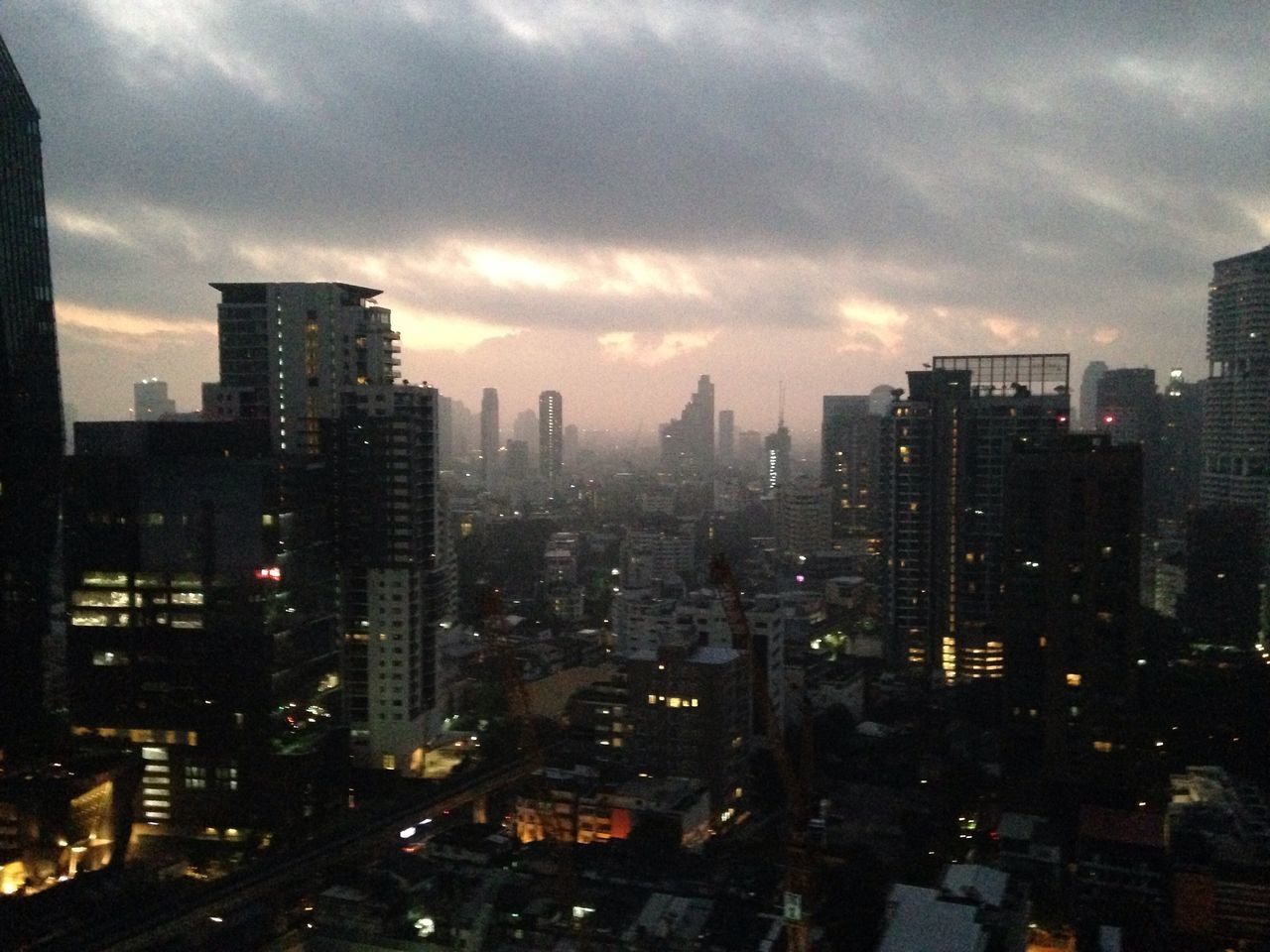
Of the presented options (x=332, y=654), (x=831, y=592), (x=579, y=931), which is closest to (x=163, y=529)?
(x=332, y=654)

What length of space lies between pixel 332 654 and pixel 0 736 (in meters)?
2.50

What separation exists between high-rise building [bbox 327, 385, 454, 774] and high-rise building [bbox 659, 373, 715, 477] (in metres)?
5.62

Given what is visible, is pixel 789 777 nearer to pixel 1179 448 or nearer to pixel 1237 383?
pixel 1237 383

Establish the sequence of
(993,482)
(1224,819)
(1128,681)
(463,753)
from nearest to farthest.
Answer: (1224,819)
(1128,681)
(463,753)
(993,482)

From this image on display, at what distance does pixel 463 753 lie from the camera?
9.71 meters

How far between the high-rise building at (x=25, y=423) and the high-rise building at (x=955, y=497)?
9452mm

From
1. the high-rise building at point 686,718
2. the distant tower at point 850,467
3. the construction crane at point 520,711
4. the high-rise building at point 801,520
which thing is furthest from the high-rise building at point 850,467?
the high-rise building at point 686,718

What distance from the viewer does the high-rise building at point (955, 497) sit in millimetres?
12859

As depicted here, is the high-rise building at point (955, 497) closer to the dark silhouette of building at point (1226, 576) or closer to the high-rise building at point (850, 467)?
the dark silhouette of building at point (1226, 576)

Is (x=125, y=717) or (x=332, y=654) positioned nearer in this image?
(x=125, y=717)

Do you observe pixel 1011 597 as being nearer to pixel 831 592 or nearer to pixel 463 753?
pixel 463 753

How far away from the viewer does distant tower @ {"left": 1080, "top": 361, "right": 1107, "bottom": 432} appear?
56.2 ft

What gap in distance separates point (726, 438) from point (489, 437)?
4598 millimetres

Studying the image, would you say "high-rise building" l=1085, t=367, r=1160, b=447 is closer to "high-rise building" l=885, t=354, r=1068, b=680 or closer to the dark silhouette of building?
the dark silhouette of building
